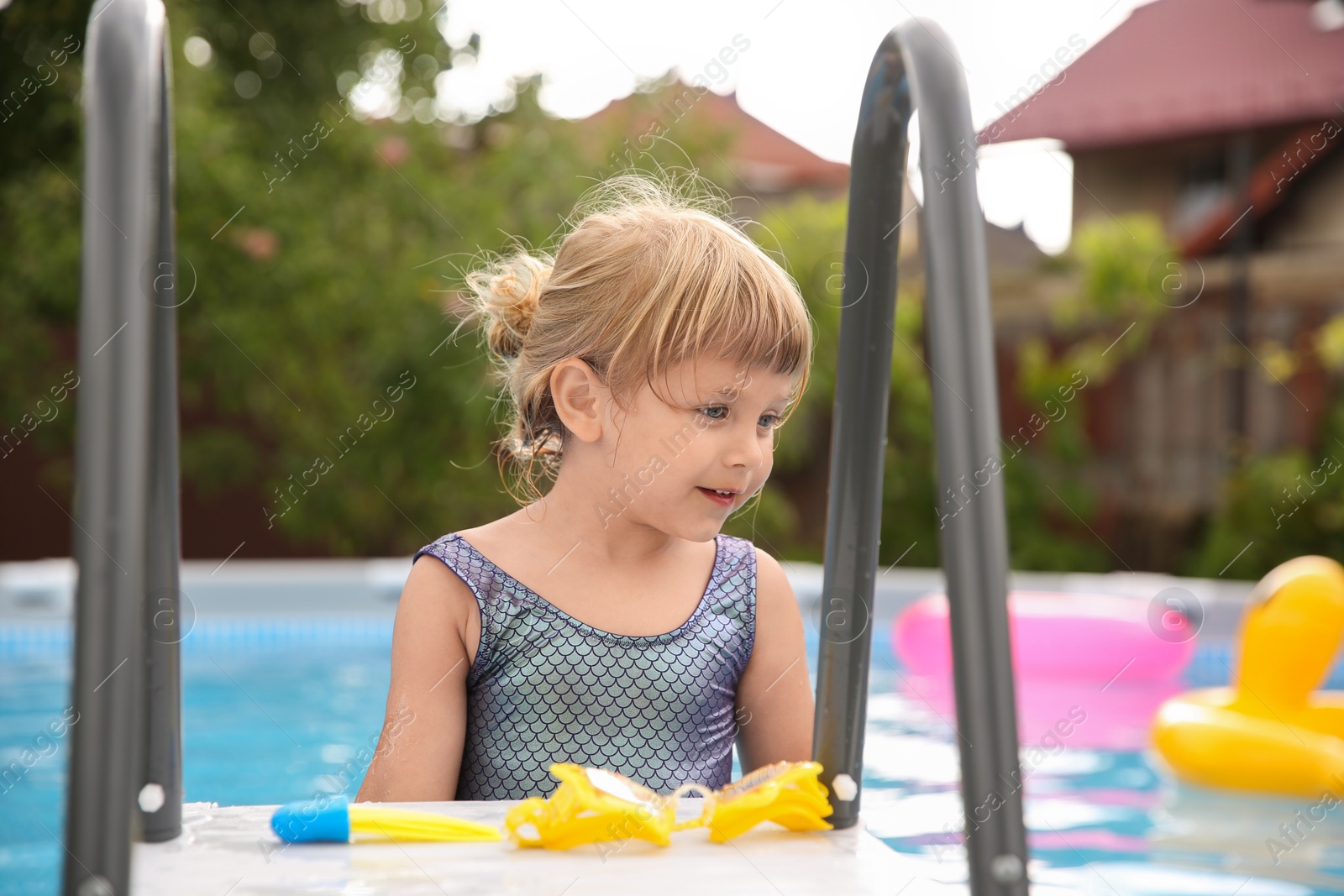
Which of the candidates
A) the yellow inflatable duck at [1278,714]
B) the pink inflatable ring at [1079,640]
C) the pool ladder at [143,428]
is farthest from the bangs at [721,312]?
the pink inflatable ring at [1079,640]

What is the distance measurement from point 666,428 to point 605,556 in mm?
256

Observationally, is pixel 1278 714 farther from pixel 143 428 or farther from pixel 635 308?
pixel 143 428

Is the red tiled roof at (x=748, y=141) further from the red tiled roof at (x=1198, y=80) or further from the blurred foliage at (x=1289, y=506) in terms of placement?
the blurred foliage at (x=1289, y=506)

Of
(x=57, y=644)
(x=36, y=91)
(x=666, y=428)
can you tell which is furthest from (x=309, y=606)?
(x=666, y=428)

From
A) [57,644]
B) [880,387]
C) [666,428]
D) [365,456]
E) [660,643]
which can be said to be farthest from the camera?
[365,456]

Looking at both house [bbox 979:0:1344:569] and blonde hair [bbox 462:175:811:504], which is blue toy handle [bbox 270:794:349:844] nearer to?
blonde hair [bbox 462:175:811:504]

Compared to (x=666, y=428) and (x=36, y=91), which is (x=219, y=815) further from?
(x=36, y=91)

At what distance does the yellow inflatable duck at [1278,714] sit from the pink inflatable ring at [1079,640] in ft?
5.10

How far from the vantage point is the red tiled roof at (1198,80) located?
1348 centimetres

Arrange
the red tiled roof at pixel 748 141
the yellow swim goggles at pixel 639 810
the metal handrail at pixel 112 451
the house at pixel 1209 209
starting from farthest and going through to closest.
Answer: the house at pixel 1209 209 → the red tiled roof at pixel 748 141 → the yellow swim goggles at pixel 639 810 → the metal handrail at pixel 112 451

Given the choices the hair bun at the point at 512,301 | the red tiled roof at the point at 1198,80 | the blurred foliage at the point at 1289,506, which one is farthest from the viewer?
the red tiled roof at the point at 1198,80

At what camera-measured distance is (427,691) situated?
157 centimetres

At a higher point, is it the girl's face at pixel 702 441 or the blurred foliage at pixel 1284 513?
the blurred foliage at pixel 1284 513

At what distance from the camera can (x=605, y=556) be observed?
175 cm
